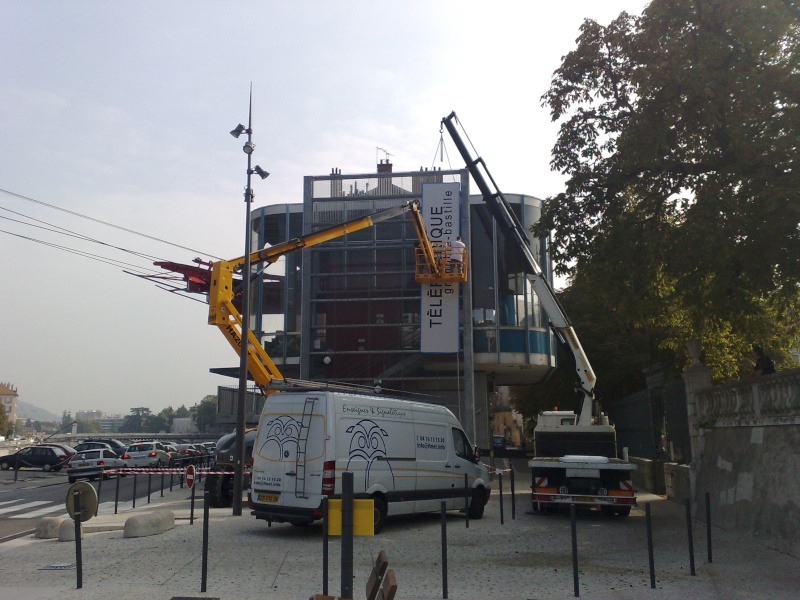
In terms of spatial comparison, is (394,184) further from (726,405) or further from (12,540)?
(12,540)

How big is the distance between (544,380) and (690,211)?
1129 inches

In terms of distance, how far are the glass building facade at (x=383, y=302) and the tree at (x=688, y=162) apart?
14148 millimetres

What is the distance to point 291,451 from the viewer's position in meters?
13.1

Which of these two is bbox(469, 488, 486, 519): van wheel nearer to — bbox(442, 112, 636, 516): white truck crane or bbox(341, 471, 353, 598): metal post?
bbox(442, 112, 636, 516): white truck crane

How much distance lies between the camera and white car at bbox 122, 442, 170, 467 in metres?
35.9

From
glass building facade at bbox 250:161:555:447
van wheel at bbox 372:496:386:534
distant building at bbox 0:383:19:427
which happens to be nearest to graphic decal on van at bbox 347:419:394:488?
van wheel at bbox 372:496:386:534

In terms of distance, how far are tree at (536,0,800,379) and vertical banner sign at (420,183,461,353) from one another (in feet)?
40.1

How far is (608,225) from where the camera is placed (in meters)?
15.1

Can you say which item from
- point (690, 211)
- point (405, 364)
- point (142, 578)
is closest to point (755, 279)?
point (690, 211)

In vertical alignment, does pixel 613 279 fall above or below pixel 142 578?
above

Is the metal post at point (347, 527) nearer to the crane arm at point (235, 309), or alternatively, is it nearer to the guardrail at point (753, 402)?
the guardrail at point (753, 402)

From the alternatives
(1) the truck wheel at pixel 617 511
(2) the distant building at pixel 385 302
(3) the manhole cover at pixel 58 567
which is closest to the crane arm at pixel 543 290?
(1) the truck wheel at pixel 617 511

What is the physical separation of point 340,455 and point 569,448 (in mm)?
7366

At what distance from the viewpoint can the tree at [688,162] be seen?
12.4 meters
